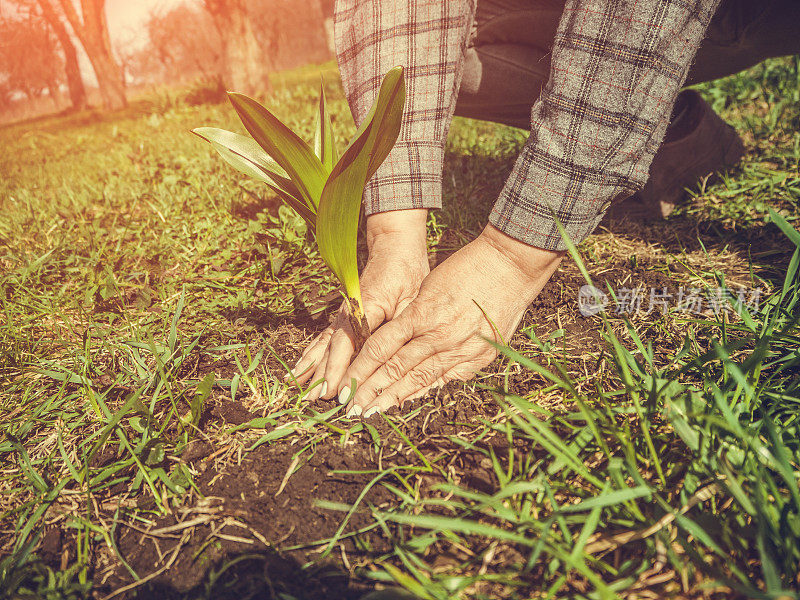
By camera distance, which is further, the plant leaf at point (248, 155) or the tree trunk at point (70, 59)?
the tree trunk at point (70, 59)

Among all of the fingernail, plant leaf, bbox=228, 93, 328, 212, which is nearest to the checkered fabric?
plant leaf, bbox=228, 93, 328, 212

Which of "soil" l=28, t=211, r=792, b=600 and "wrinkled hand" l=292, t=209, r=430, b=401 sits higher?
"wrinkled hand" l=292, t=209, r=430, b=401

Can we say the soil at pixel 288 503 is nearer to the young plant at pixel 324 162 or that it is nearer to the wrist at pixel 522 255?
the wrist at pixel 522 255

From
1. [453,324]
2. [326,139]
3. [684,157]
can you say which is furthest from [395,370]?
[684,157]

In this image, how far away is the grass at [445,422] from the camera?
0.75m

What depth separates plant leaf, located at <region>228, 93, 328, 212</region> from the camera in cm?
90

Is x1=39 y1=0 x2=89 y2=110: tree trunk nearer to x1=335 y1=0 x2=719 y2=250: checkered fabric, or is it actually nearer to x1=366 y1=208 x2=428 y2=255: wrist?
x1=366 y1=208 x2=428 y2=255: wrist

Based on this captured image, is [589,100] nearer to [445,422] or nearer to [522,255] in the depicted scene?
[522,255]

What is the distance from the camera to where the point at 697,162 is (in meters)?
2.21

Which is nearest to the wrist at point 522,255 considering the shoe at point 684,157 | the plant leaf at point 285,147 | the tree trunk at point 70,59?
the plant leaf at point 285,147

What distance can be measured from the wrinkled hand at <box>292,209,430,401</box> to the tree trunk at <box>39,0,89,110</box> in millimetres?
5544

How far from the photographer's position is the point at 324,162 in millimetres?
1104

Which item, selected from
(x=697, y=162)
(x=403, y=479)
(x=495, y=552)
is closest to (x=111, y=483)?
(x=403, y=479)

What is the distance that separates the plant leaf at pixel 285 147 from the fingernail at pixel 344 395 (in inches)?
19.6
